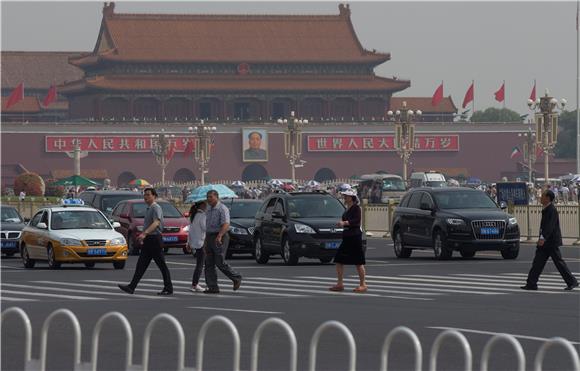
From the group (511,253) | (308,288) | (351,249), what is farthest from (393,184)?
(351,249)

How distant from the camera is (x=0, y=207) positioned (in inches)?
1305

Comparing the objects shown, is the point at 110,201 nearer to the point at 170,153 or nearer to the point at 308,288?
the point at 308,288

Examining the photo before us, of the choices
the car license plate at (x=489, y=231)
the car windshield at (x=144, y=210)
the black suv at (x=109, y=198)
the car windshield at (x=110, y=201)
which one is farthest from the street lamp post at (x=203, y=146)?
the car license plate at (x=489, y=231)

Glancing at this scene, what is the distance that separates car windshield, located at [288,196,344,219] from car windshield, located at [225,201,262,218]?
4.19 m

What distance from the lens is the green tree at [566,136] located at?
126250mm

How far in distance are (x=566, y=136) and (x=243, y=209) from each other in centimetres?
9977

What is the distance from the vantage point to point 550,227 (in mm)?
19953

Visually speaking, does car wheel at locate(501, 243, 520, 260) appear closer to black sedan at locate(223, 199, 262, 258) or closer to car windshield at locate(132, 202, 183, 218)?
black sedan at locate(223, 199, 262, 258)

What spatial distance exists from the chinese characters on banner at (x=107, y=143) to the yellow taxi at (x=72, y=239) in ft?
233

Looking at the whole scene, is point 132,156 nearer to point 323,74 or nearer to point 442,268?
point 323,74

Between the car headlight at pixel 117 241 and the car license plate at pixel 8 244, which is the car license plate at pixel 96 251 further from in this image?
the car license plate at pixel 8 244

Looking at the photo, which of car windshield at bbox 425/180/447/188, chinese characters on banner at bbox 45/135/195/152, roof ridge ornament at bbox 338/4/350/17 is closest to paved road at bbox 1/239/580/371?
car windshield at bbox 425/180/447/188

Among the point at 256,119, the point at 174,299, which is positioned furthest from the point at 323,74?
the point at 174,299

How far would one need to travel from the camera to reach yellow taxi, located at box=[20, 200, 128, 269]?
1028 inches
